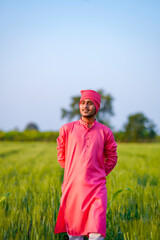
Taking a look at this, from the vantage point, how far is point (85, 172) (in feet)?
6.22

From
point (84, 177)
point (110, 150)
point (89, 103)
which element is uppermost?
point (89, 103)

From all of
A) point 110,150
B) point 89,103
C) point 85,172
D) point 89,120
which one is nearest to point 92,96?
point 89,103

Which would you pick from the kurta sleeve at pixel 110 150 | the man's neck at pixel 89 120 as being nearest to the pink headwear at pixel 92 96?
the man's neck at pixel 89 120

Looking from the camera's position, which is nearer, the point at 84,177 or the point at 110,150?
the point at 84,177

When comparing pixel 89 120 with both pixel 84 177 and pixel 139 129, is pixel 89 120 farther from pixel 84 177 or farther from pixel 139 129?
pixel 139 129

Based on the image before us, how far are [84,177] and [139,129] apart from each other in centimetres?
3165

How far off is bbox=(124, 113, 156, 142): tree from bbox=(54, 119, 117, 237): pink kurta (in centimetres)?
3046

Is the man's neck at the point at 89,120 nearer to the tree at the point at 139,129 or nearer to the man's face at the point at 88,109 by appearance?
the man's face at the point at 88,109

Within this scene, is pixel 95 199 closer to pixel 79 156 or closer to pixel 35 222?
pixel 79 156

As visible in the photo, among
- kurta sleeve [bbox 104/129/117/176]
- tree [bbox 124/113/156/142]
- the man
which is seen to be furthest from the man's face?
tree [bbox 124/113/156/142]

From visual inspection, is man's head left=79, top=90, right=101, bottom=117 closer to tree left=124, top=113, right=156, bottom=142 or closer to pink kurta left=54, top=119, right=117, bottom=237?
pink kurta left=54, top=119, right=117, bottom=237

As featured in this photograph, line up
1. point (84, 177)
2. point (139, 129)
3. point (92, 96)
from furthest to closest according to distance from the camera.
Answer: point (139, 129), point (92, 96), point (84, 177)

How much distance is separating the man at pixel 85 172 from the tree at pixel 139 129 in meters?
30.5

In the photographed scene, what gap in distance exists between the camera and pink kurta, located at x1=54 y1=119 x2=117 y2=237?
1849 mm
